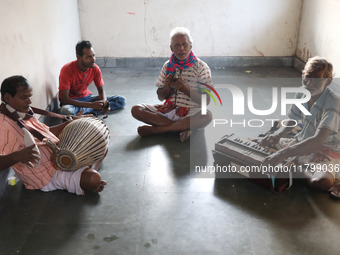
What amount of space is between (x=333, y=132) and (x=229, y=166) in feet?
2.90

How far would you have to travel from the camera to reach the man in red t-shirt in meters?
4.19

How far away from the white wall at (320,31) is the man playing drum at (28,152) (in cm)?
394

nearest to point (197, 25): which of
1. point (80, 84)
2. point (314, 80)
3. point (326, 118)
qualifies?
point (80, 84)

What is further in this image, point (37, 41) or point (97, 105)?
point (97, 105)

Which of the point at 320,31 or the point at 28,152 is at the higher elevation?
the point at 320,31

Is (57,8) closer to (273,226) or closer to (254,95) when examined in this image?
(254,95)

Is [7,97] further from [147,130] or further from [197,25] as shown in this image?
[197,25]

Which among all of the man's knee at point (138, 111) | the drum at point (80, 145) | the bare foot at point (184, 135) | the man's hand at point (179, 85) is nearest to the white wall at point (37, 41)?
the drum at point (80, 145)

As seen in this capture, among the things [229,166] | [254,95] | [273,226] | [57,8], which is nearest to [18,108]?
[229,166]

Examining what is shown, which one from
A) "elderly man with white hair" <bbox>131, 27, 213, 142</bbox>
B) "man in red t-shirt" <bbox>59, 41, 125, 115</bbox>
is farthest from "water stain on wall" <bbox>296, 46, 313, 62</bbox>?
"man in red t-shirt" <bbox>59, 41, 125, 115</bbox>

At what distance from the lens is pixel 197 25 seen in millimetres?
6547

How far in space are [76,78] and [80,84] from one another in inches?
5.0

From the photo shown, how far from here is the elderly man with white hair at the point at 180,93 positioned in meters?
3.71

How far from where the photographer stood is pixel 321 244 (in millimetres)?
2393
